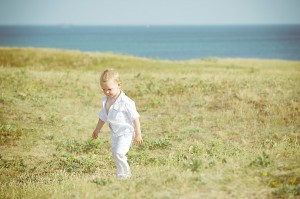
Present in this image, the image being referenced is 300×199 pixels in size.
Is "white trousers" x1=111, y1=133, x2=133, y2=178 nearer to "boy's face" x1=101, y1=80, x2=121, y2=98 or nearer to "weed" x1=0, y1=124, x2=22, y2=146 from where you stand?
"boy's face" x1=101, y1=80, x2=121, y2=98

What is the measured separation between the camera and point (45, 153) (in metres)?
10.6

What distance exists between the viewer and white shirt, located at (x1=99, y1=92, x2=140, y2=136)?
7.03m

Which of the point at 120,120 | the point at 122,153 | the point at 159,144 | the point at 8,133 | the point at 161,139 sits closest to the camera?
the point at 122,153

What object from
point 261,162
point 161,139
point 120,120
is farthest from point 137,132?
point 161,139

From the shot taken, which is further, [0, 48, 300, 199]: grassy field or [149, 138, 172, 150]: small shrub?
[149, 138, 172, 150]: small shrub

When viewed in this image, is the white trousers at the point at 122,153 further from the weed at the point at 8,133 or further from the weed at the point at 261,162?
the weed at the point at 8,133

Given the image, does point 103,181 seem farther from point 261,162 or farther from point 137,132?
point 261,162

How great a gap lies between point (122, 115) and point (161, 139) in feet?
14.0

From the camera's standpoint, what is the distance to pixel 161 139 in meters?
11.2

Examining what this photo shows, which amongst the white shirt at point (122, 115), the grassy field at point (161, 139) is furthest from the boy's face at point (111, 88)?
the grassy field at point (161, 139)

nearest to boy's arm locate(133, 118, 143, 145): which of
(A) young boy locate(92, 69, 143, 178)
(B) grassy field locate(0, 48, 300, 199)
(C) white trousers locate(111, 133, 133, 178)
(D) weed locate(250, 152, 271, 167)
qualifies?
(A) young boy locate(92, 69, 143, 178)

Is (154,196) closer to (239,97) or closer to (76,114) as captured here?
(76,114)

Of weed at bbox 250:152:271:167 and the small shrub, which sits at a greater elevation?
weed at bbox 250:152:271:167

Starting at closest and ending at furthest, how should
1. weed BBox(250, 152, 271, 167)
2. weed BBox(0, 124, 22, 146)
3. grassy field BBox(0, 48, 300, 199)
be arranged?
1. grassy field BBox(0, 48, 300, 199)
2. weed BBox(250, 152, 271, 167)
3. weed BBox(0, 124, 22, 146)
